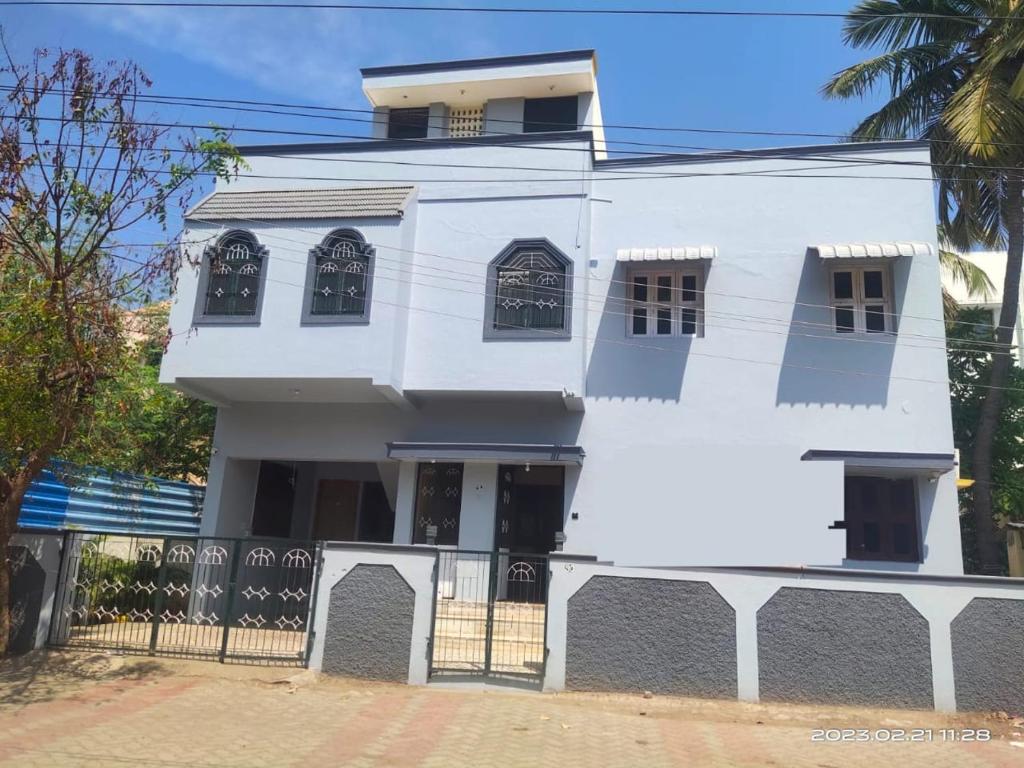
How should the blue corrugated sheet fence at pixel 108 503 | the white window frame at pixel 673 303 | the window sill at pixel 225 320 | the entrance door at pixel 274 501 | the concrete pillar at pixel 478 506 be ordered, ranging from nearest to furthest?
the blue corrugated sheet fence at pixel 108 503 → the window sill at pixel 225 320 → the concrete pillar at pixel 478 506 → the white window frame at pixel 673 303 → the entrance door at pixel 274 501

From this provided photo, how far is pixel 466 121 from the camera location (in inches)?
639

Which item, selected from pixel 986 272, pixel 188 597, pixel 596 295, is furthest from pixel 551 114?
pixel 986 272

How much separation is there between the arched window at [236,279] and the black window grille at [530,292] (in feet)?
12.9

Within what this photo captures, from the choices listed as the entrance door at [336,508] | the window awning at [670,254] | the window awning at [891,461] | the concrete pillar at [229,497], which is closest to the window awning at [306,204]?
the window awning at [670,254]

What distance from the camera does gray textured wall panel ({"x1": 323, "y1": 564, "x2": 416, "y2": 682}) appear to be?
7730 millimetres

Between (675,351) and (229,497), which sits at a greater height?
(675,351)

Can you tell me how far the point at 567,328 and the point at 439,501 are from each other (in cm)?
366

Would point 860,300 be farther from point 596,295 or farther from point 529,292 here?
point 529,292

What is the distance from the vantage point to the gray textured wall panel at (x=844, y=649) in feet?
23.6

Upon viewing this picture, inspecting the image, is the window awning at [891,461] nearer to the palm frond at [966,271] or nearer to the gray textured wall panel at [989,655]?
the gray textured wall panel at [989,655]

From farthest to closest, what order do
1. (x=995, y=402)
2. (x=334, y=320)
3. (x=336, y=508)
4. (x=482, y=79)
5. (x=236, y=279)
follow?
(x=336, y=508) → (x=482, y=79) → (x=995, y=402) → (x=236, y=279) → (x=334, y=320)

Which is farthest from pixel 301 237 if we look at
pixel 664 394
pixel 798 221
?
pixel 798 221

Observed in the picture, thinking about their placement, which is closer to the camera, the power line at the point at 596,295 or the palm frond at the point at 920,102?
the power line at the point at 596,295

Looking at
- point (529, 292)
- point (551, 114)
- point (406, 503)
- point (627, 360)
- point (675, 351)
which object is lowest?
point (406, 503)
